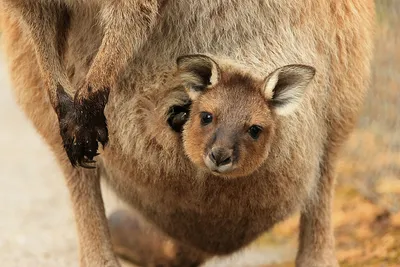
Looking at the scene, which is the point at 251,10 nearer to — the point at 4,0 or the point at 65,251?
the point at 4,0

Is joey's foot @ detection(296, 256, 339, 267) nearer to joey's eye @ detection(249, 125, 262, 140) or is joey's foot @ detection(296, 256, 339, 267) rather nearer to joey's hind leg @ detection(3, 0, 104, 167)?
joey's eye @ detection(249, 125, 262, 140)

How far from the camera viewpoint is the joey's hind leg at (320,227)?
16.2 feet

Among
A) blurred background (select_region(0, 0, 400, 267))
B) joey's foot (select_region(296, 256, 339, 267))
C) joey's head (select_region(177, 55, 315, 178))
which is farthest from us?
blurred background (select_region(0, 0, 400, 267))

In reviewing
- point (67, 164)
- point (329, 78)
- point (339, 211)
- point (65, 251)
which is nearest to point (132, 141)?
point (67, 164)

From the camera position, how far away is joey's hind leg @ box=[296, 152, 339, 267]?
494 cm

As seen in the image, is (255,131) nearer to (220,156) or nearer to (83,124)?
(220,156)

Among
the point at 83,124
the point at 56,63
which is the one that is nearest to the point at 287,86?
the point at 83,124

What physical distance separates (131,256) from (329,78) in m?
1.77

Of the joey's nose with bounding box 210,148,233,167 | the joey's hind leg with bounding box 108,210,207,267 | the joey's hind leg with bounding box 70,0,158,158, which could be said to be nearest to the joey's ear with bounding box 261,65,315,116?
the joey's nose with bounding box 210,148,233,167

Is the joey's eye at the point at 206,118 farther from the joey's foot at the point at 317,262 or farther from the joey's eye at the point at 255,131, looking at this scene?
the joey's foot at the point at 317,262

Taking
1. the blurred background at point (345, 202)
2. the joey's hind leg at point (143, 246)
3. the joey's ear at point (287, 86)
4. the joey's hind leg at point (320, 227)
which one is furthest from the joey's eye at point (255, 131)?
the blurred background at point (345, 202)

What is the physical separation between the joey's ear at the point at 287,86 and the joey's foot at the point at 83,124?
69 cm

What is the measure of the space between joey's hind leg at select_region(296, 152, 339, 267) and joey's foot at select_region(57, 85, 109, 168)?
1.24 meters

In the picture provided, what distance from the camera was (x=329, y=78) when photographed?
4.62 m
